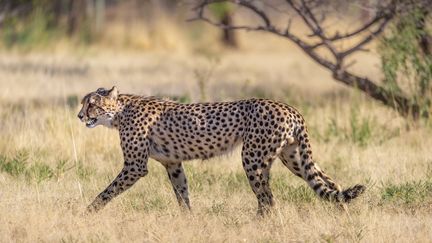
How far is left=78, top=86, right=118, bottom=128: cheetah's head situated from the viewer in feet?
27.1

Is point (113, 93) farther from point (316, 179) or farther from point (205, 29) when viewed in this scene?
point (205, 29)

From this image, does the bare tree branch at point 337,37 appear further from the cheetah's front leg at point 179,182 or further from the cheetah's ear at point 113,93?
the cheetah's front leg at point 179,182

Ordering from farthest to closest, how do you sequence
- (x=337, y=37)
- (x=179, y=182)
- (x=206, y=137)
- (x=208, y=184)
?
(x=337, y=37) < (x=208, y=184) < (x=179, y=182) < (x=206, y=137)

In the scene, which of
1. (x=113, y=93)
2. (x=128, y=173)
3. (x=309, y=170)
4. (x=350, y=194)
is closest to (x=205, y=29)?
(x=113, y=93)

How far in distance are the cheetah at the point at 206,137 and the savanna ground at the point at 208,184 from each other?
186 mm

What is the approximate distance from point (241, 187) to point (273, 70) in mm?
11277

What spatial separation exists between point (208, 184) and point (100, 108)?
130 cm

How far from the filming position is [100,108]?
27.1ft

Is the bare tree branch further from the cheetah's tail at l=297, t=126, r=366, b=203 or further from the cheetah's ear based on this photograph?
the cheetah's tail at l=297, t=126, r=366, b=203

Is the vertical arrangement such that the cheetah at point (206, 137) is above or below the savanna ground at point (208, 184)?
above

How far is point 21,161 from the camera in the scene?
9.26 meters

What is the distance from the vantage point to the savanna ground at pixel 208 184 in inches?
282

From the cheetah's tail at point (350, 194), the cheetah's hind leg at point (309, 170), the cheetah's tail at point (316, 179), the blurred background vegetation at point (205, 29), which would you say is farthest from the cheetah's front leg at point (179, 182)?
the blurred background vegetation at point (205, 29)

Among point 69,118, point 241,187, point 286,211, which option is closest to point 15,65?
point 69,118
